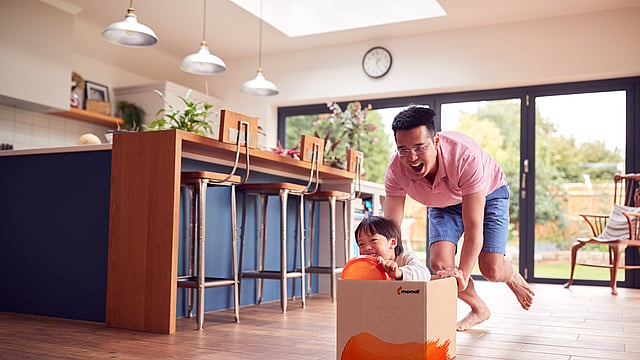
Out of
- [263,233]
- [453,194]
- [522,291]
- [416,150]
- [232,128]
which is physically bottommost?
[522,291]

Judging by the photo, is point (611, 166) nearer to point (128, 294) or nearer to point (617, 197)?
point (617, 197)

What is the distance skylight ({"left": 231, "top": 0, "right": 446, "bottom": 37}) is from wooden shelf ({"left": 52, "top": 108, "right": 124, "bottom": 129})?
6.11 ft

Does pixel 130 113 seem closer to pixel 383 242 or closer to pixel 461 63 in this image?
pixel 461 63

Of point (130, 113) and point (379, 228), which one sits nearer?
point (379, 228)

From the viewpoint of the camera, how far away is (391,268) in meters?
1.91

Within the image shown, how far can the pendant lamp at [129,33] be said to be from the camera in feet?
13.6

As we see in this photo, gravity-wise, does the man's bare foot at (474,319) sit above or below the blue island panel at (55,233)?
below

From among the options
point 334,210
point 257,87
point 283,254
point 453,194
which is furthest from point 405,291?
point 257,87

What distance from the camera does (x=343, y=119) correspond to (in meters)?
5.54

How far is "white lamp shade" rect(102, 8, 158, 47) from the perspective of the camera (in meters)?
4.16

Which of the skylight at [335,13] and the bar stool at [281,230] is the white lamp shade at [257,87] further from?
the bar stool at [281,230]

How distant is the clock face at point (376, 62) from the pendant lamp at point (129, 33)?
3128mm

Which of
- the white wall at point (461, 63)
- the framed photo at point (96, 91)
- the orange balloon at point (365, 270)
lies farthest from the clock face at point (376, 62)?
the orange balloon at point (365, 270)

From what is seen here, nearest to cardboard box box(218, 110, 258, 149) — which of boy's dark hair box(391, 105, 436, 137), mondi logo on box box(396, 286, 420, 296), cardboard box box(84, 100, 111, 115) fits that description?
boy's dark hair box(391, 105, 436, 137)
